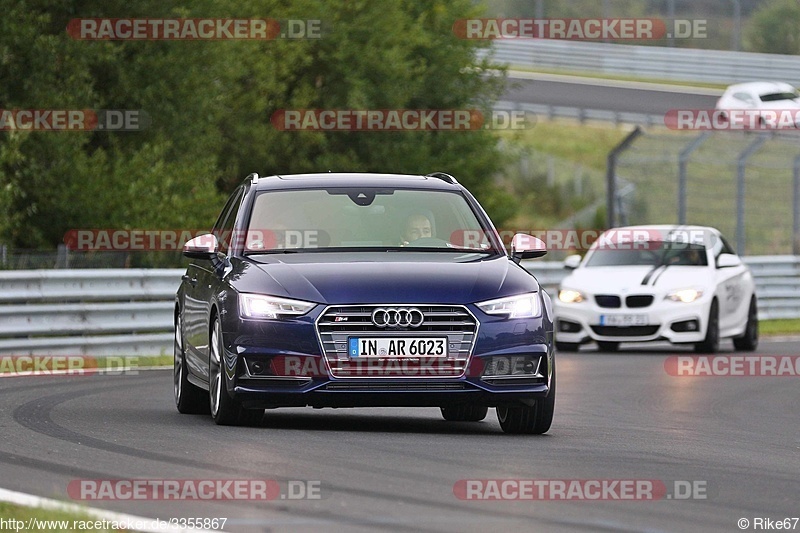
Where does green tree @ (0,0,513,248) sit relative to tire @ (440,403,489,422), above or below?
above

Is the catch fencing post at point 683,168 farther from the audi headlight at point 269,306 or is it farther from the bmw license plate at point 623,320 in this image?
the audi headlight at point 269,306

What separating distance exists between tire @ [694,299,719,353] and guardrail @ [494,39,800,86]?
3407 centimetres

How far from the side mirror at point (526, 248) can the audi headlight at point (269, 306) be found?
170 centimetres

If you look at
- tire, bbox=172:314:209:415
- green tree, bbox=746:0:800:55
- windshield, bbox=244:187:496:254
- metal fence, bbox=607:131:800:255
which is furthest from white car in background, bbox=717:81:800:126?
windshield, bbox=244:187:496:254

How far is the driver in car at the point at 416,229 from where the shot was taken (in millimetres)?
11086

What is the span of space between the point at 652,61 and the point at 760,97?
5747 mm

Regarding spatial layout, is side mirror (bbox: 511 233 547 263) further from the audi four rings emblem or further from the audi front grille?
the audi four rings emblem

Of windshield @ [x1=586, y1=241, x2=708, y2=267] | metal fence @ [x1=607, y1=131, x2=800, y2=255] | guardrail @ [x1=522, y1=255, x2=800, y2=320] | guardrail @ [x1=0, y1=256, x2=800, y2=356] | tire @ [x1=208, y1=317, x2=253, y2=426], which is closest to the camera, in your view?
tire @ [x1=208, y1=317, x2=253, y2=426]

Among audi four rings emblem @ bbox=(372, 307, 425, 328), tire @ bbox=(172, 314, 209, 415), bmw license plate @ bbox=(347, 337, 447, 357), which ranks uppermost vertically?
audi four rings emblem @ bbox=(372, 307, 425, 328)

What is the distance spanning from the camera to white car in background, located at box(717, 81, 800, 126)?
162ft

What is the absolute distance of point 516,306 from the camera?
10203 millimetres

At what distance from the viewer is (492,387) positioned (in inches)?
400

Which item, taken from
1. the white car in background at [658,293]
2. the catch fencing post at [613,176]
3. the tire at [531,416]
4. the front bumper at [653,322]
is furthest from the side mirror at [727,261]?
the tire at [531,416]

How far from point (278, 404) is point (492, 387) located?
3.96 feet
